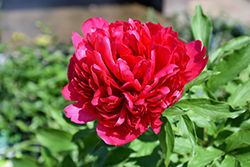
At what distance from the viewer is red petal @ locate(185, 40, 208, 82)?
0.64 meters

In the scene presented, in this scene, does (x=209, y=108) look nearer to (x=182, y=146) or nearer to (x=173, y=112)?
(x=173, y=112)

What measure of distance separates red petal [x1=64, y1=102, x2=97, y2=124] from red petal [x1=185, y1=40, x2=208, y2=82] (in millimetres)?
269

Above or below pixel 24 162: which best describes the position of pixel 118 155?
above

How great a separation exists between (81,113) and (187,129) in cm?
29

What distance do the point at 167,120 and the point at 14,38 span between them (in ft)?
13.1

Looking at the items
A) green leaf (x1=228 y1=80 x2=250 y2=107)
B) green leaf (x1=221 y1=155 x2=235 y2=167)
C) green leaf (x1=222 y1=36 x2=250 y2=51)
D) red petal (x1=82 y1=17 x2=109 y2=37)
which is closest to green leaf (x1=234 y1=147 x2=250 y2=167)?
green leaf (x1=221 y1=155 x2=235 y2=167)

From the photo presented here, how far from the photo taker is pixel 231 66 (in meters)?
0.84

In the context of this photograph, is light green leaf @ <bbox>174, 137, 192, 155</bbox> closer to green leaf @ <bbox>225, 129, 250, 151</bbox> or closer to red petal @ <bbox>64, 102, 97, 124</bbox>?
green leaf @ <bbox>225, 129, 250, 151</bbox>

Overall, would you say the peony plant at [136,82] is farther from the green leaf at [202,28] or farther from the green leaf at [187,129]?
the green leaf at [202,28]

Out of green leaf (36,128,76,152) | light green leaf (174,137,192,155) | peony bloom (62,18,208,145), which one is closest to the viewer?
peony bloom (62,18,208,145)

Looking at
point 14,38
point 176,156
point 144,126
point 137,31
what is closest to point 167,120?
point 144,126

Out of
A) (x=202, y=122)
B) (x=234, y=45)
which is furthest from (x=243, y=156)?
(x=234, y=45)

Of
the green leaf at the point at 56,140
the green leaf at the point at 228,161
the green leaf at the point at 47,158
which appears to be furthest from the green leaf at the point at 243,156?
the green leaf at the point at 47,158

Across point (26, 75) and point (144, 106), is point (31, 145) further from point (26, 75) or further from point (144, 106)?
point (144, 106)
